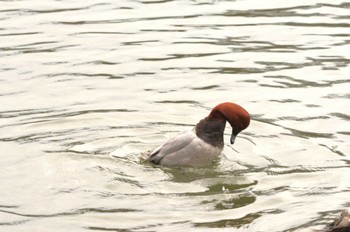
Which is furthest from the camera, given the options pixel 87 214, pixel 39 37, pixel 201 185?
pixel 39 37

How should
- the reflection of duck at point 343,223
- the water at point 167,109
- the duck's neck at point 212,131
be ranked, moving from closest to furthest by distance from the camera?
the reflection of duck at point 343,223, the water at point 167,109, the duck's neck at point 212,131

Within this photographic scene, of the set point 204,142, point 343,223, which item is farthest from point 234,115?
point 343,223

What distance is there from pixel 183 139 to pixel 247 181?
91 centimetres

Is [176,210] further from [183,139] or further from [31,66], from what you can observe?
[31,66]

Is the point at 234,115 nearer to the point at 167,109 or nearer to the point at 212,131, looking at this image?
the point at 212,131

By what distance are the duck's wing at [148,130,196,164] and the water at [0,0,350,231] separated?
0.50 feet

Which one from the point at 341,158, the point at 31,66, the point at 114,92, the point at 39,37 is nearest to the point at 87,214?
the point at 341,158

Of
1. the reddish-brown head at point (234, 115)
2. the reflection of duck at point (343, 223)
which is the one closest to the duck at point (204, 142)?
the reddish-brown head at point (234, 115)

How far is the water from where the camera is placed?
1062 centimetres

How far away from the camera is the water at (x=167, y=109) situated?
418 inches

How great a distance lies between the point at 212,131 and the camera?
467 inches

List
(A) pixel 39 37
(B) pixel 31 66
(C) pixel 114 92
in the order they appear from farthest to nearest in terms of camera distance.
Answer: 1. (A) pixel 39 37
2. (B) pixel 31 66
3. (C) pixel 114 92

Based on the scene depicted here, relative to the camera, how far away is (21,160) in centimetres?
1194

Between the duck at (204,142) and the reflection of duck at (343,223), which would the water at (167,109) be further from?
the reflection of duck at (343,223)
